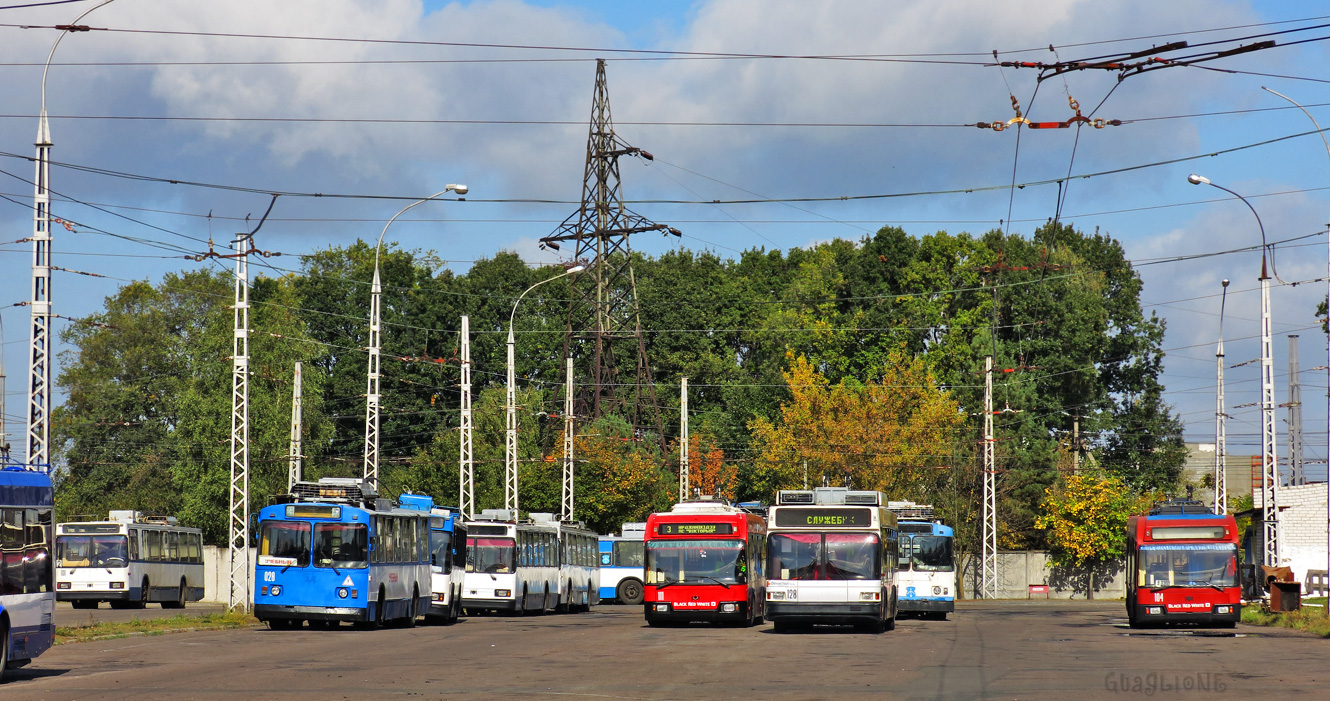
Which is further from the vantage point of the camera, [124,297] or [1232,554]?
[124,297]

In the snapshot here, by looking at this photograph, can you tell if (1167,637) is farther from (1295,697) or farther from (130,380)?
(130,380)

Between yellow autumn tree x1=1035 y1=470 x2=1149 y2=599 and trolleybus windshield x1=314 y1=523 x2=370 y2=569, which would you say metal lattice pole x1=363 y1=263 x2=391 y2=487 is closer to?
trolleybus windshield x1=314 y1=523 x2=370 y2=569

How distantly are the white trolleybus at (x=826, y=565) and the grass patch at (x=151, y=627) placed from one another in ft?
37.2

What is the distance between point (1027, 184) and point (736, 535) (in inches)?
403

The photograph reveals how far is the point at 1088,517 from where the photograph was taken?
70188 mm

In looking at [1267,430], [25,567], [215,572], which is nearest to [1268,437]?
[1267,430]

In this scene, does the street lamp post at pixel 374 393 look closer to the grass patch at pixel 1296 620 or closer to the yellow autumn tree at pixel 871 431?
the grass patch at pixel 1296 620

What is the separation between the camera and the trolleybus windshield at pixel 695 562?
3431cm

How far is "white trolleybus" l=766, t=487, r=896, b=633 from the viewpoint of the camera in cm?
3055

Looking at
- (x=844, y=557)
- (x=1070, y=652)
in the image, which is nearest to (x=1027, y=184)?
(x=844, y=557)

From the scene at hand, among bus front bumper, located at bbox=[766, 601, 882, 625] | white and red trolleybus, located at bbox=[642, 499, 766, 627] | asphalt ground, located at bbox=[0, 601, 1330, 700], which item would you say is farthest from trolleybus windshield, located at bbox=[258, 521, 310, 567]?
bus front bumper, located at bbox=[766, 601, 882, 625]

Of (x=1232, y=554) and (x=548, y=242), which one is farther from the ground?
(x=548, y=242)

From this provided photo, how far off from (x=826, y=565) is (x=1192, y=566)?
9025mm

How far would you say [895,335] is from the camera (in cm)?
7631
